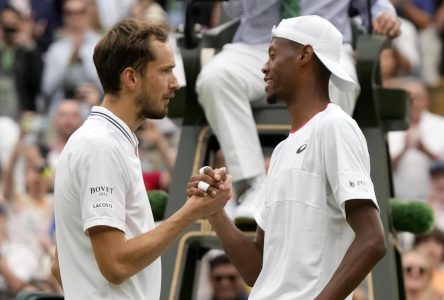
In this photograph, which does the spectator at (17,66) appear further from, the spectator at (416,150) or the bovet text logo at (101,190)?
the bovet text logo at (101,190)

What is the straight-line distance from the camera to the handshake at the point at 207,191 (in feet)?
15.2

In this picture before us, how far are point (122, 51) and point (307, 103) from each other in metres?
0.61

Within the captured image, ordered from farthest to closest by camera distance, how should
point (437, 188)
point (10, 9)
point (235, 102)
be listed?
point (10, 9), point (437, 188), point (235, 102)

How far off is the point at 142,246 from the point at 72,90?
280 inches

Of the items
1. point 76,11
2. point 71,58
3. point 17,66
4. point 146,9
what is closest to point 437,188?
point 146,9

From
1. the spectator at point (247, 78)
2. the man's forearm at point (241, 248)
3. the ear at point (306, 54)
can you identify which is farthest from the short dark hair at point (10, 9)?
→ the ear at point (306, 54)

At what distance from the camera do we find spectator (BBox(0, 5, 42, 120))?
1185cm

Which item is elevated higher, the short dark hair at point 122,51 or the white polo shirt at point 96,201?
the short dark hair at point 122,51

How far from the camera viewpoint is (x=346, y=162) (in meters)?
4.41

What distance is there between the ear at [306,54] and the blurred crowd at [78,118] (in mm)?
4020

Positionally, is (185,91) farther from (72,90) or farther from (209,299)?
(72,90)

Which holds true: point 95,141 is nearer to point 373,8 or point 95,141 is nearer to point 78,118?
point 373,8

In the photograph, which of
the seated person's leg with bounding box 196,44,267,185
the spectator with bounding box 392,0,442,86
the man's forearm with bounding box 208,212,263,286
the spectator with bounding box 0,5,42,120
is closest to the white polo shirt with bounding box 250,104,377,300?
the man's forearm with bounding box 208,212,263,286

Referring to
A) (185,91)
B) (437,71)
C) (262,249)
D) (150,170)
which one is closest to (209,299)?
(150,170)
